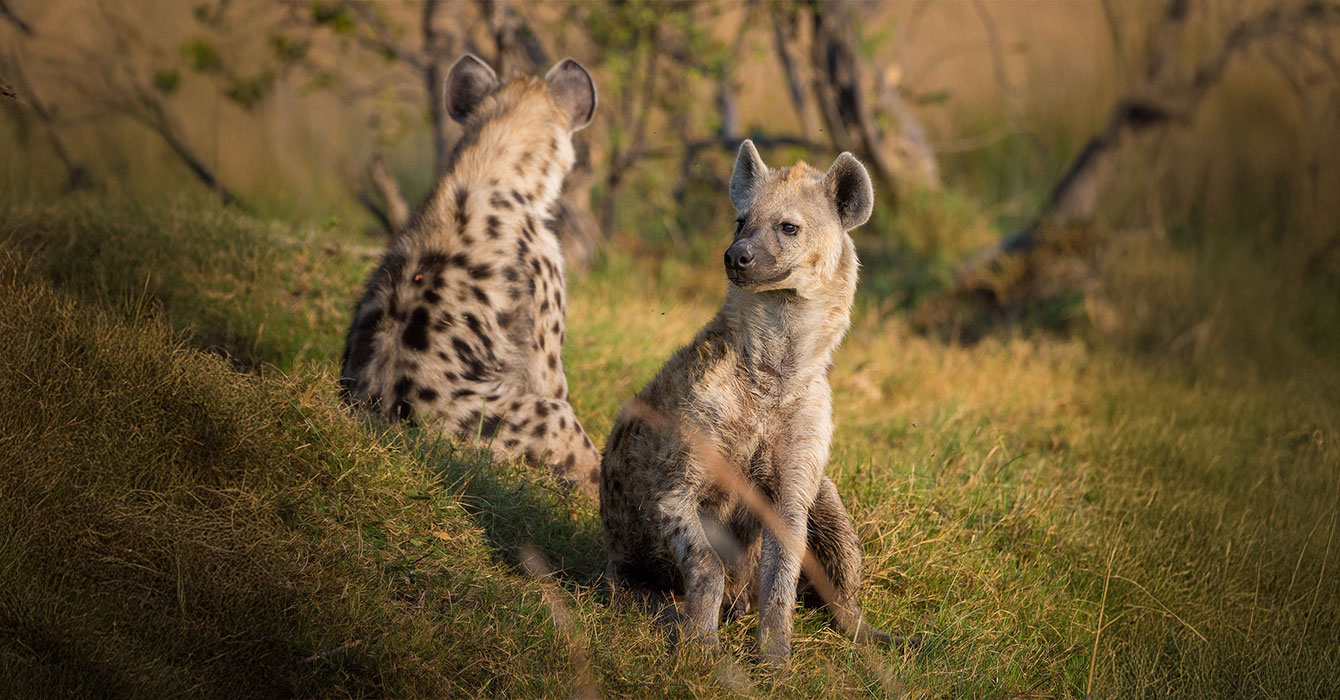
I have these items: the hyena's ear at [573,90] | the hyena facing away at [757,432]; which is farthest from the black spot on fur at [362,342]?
the hyena's ear at [573,90]

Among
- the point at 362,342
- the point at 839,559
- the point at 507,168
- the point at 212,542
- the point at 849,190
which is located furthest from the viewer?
the point at 507,168

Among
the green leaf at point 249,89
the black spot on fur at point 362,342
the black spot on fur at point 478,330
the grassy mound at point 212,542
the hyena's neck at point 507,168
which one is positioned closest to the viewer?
the grassy mound at point 212,542

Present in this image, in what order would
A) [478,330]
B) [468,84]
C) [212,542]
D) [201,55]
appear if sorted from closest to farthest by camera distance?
1. [212,542]
2. [478,330]
3. [468,84]
4. [201,55]

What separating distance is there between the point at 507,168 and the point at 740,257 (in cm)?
218

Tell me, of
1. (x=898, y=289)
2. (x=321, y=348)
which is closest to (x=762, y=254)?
(x=321, y=348)

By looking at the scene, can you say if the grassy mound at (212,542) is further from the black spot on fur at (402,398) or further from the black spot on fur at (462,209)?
the black spot on fur at (462,209)

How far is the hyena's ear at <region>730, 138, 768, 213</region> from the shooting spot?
3.73 meters

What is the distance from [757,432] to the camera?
350cm

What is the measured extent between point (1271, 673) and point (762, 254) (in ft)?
7.11

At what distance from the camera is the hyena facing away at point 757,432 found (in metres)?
3.40

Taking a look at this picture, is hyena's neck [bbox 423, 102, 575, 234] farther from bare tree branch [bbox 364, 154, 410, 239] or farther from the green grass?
bare tree branch [bbox 364, 154, 410, 239]

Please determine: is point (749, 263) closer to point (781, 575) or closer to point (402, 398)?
point (781, 575)

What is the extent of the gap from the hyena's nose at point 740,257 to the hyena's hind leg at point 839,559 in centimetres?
85

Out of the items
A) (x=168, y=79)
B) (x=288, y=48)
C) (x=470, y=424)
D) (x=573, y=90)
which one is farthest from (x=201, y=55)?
(x=470, y=424)
